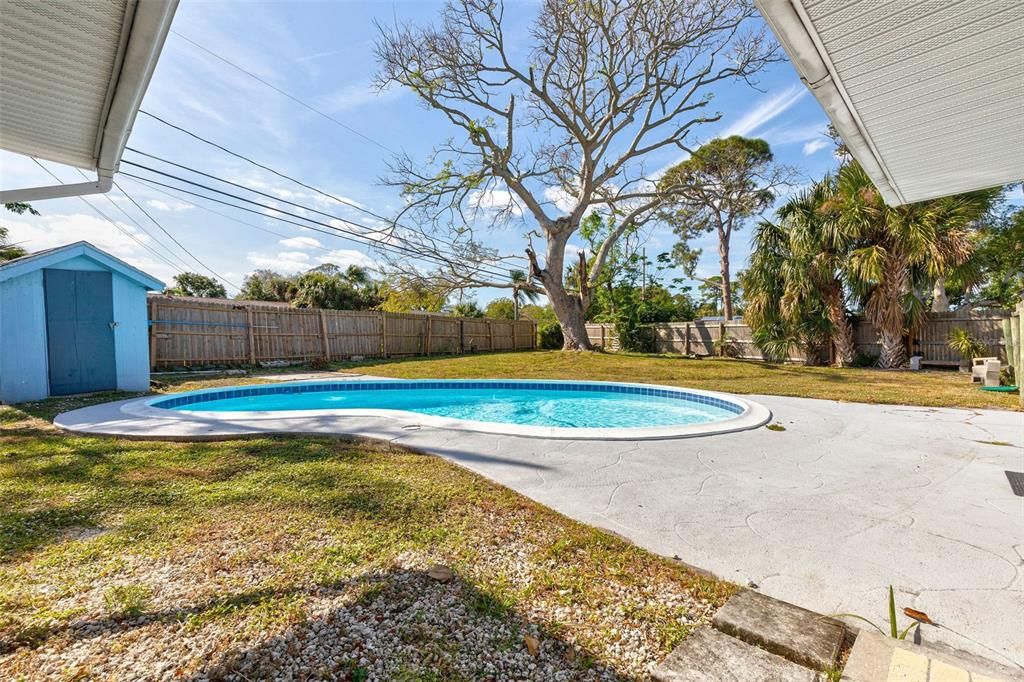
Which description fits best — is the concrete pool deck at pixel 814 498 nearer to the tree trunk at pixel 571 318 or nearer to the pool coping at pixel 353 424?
the pool coping at pixel 353 424

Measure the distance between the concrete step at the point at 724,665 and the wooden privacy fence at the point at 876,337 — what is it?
11716 millimetres

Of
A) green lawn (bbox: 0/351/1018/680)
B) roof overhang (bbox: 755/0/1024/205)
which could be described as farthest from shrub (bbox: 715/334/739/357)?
green lawn (bbox: 0/351/1018/680)

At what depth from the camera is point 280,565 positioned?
190cm

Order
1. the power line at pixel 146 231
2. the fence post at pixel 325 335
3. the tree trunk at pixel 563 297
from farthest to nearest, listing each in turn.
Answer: the power line at pixel 146 231 < the tree trunk at pixel 563 297 < the fence post at pixel 325 335

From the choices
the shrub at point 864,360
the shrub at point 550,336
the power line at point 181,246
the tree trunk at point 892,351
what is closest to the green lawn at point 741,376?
the tree trunk at point 892,351

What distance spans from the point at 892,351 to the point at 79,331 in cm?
1790

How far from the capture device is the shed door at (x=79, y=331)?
694cm

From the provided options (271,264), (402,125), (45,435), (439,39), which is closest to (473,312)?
(402,125)

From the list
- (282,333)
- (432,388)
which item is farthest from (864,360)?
(282,333)

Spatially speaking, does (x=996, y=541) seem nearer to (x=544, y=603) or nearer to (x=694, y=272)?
(x=544, y=603)

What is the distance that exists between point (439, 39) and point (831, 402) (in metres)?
14.7

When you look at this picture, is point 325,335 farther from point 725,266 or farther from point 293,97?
point 725,266

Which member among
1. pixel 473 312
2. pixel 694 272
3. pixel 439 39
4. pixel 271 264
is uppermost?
pixel 439 39

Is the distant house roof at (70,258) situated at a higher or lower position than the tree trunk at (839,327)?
higher
